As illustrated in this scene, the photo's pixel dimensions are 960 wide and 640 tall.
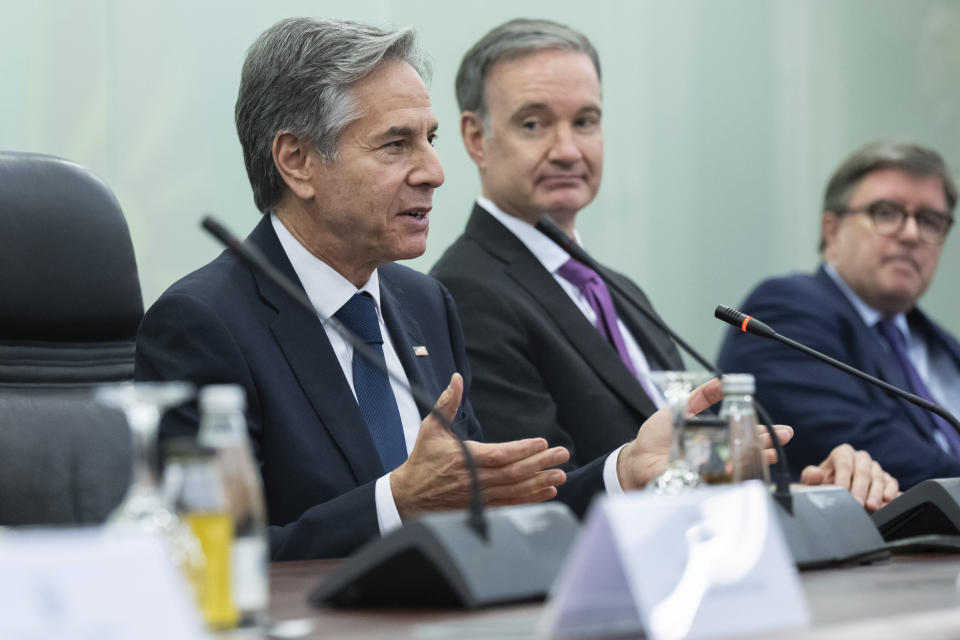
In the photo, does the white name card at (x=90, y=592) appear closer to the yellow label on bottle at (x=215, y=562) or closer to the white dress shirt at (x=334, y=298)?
the yellow label on bottle at (x=215, y=562)

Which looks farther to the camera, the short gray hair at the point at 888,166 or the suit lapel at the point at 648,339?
the short gray hair at the point at 888,166

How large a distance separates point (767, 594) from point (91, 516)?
3.79 feet

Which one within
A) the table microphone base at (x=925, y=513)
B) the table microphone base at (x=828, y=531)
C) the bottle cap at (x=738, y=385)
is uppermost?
the bottle cap at (x=738, y=385)

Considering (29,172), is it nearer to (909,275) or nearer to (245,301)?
(245,301)

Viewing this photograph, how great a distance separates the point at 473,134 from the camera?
318 cm

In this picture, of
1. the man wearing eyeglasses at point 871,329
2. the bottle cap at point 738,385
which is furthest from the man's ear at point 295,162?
the man wearing eyeglasses at point 871,329

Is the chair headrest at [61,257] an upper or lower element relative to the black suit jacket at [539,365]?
upper

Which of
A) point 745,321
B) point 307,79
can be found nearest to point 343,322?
point 307,79

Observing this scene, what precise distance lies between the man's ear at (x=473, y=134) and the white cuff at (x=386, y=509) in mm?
1593

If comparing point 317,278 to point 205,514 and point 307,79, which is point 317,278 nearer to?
point 307,79

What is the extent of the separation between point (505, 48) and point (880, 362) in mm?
1315

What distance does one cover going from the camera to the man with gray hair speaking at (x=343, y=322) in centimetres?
168

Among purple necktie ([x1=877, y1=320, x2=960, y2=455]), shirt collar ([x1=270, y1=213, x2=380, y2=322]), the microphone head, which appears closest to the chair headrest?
shirt collar ([x1=270, y1=213, x2=380, y2=322])

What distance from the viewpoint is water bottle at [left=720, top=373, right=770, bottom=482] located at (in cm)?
130
